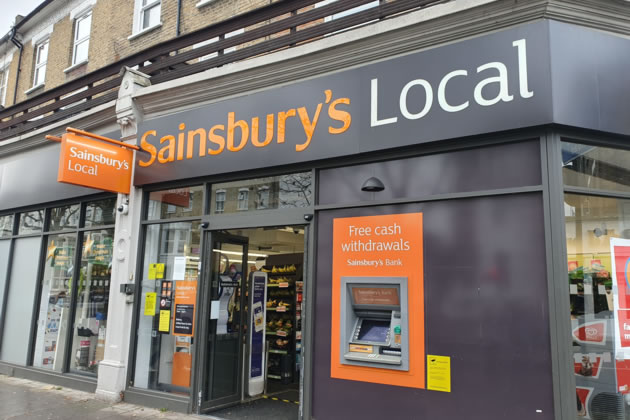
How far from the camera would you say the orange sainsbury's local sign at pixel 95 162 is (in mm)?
7332

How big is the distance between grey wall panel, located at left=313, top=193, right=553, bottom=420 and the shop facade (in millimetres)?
19

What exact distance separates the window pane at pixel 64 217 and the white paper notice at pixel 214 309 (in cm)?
409

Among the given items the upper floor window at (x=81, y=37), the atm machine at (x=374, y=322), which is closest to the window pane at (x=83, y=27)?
the upper floor window at (x=81, y=37)

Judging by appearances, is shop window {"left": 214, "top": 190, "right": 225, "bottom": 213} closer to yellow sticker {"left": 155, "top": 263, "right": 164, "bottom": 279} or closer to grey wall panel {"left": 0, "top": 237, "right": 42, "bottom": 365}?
yellow sticker {"left": 155, "top": 263, "right": 164, "bottom": 279}

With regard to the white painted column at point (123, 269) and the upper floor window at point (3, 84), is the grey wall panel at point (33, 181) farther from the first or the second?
the upper floor window at point (3, 84)

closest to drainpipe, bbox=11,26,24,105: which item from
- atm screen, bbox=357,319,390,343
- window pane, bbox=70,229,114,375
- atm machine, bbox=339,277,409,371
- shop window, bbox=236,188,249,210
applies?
window pane, bbox=70,229,114,375

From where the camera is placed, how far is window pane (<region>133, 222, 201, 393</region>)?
24.2ft

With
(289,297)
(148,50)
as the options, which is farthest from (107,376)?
(148,50)

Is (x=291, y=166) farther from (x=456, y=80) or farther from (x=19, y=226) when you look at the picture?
(x=19, y=226)

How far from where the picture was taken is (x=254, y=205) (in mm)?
7031

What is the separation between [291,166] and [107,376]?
4633 mm

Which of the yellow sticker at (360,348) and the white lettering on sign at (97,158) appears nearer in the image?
the yellow sticker at (360,348)

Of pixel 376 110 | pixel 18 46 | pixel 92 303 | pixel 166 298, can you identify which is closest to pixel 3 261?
pixel 92 303

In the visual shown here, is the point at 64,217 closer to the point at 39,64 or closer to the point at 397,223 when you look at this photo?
the point at 397,223
